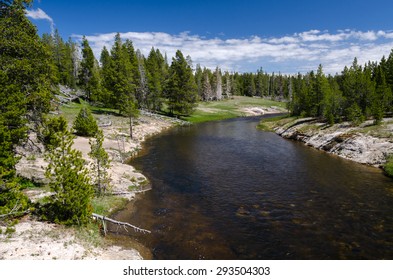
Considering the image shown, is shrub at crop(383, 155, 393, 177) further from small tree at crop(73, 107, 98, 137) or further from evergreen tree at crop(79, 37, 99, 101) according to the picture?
evergreen tree at crop(79, 37, 99, 101)

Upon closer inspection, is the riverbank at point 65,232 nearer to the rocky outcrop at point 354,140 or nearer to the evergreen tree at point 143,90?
the rocky outcrop at point 354,140

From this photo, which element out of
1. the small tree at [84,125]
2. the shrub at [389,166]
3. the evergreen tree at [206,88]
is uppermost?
the evergreen tree at [206,88]

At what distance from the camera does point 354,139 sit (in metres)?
44.8

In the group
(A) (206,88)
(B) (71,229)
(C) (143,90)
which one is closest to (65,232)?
(B) (71,229)

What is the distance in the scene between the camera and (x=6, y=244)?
596 inches

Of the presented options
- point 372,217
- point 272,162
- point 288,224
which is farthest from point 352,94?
point 288,224

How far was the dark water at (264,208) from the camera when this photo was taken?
1848 cm

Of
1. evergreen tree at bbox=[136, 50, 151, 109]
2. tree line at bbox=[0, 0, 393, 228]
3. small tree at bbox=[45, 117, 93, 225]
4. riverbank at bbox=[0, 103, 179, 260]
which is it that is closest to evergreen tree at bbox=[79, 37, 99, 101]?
tree line at bbox=[0, 0, 393, 228]

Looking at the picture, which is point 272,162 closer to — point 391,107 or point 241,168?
point 241,168

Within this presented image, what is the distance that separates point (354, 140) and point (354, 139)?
0.30 meters

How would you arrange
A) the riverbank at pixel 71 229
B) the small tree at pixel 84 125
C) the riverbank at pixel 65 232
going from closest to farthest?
the riverbank at pixel 65 232 → the riverbank at pixel 71 229 → the small tree at pixel 84 125

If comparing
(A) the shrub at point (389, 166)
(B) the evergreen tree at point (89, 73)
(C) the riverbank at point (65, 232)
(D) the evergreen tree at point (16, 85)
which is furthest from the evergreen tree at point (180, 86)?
(D) the evergreen tree at point (16, 85)

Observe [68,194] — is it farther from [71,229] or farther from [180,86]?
[180,86]
